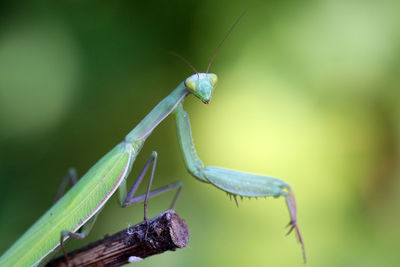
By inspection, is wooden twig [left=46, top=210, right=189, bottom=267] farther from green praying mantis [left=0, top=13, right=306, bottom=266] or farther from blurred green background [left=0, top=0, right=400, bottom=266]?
blurred green background [left=0, top=0, right=400, bottom=266]

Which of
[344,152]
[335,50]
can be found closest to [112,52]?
[335,50]

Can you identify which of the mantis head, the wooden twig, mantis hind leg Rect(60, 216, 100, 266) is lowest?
the wooden twig

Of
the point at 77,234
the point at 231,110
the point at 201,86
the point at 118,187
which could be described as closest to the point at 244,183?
the point at 201,86

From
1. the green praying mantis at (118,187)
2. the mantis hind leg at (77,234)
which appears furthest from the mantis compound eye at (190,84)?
the mantis hind leg at (77,234)

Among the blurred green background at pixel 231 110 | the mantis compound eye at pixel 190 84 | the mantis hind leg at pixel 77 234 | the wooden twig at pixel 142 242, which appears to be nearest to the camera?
the wooden twig at pixel 142 242

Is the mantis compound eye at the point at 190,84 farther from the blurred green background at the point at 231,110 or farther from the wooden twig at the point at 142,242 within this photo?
the blurred green background at the point at 231,110

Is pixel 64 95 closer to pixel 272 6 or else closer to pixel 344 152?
pixel 272 6

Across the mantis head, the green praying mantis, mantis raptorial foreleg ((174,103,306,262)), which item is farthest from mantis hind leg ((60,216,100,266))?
Result: the mantis head
